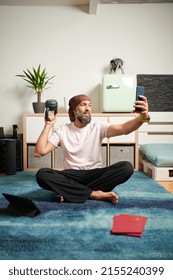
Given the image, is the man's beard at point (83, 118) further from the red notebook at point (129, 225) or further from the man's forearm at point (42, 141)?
the red notebook at point (129, 225)

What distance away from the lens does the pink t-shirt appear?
2.21 metres

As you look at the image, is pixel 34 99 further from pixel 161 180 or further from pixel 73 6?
pixel 161 180

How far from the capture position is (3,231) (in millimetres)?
1501

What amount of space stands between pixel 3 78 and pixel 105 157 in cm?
184

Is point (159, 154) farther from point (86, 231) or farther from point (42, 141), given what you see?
point (86, 231)

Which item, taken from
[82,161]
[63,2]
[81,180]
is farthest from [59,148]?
[63,2]

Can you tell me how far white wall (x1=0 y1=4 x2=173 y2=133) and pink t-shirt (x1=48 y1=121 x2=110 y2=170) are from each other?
2008 millimetres

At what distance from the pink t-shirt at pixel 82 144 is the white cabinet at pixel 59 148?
1377mm

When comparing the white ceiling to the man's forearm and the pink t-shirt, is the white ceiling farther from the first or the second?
the man's forearm

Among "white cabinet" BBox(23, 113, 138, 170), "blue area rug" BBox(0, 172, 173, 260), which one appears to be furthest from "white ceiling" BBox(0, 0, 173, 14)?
"blue area rug" BBox(0, 172, 173, 260)

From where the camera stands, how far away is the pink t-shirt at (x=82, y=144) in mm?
2213

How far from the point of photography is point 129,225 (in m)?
1.53

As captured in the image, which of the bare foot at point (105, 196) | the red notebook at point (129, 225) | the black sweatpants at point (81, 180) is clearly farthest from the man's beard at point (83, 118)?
the red notebook at point (129, 225)
